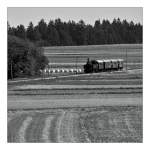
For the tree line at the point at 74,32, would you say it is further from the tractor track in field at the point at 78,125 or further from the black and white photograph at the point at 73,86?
the tractor track in field at the point at 78,125

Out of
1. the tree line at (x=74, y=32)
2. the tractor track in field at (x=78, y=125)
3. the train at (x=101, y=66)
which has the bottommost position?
the tractor track in field at (x=78, y=125)

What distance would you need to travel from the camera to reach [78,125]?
48.8 ft

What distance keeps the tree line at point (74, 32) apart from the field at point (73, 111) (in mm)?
12505

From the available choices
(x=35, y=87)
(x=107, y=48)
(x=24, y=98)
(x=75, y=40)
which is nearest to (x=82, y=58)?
(x=107, y=48)

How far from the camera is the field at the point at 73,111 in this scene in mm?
12820

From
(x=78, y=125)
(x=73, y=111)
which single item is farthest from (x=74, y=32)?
(x=78, y=125)

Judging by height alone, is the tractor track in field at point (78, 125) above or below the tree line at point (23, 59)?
below

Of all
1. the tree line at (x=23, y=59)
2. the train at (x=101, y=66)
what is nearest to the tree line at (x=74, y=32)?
the tree line at (x=23, y=59)

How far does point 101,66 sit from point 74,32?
912cm

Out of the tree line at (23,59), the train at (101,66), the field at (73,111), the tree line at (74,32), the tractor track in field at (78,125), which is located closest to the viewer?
the tractor track in field at (78,125)

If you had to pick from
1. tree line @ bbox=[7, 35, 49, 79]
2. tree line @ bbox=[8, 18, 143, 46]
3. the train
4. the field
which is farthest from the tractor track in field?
tree line @ bbox=[8, 18, 143, 46]

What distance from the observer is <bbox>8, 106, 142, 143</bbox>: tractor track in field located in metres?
12.3

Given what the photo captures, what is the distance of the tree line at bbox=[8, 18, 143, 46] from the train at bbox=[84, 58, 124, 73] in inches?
179

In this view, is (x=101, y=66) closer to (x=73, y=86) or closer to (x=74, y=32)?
(x=74, y=32)
